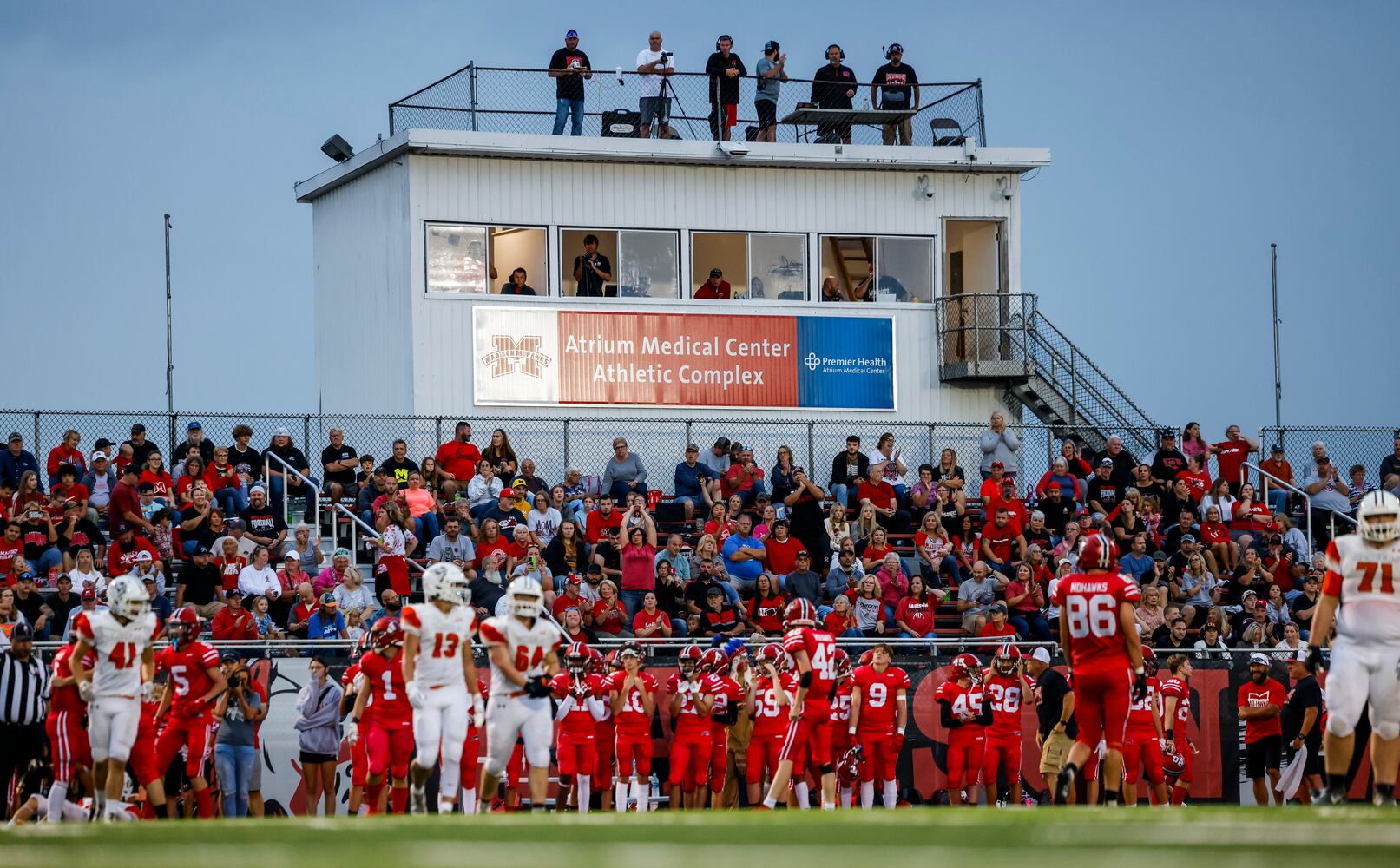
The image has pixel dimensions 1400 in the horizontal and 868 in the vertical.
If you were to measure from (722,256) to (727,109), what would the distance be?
232 cm

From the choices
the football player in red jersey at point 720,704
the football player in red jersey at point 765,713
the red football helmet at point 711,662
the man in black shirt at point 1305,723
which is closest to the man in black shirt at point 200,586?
the red football helmet at point 711,662

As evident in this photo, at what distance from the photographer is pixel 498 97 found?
28734mm

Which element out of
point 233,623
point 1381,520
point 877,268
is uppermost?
point 877,268

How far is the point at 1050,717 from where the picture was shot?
63.5 feet

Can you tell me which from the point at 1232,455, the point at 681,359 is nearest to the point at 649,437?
the point at 681,359

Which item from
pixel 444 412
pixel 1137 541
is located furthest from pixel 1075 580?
pixel 444 412

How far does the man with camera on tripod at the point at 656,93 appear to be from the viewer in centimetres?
2856

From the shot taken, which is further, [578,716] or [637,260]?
[637,260]

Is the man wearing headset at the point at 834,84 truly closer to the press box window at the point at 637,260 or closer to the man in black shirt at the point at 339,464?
A: the press box window at the point at 637,260

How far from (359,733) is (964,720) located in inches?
255

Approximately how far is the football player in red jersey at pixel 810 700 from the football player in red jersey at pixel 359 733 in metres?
3.88

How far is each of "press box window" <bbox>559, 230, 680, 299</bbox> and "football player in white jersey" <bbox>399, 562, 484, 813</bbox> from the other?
15.3 m

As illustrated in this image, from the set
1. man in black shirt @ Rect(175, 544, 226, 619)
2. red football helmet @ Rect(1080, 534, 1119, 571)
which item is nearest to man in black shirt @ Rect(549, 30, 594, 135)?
man in black shirt @ Rect(175, 544, 226, 619)

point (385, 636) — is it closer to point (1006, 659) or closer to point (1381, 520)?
point (1006, 659)
